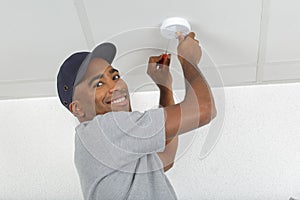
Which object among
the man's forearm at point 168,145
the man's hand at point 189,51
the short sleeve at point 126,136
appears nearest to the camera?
the short sleeve at point 126,136

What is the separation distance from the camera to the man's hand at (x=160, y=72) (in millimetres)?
1448

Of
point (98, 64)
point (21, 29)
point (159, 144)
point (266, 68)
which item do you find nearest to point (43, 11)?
point (21, 29)

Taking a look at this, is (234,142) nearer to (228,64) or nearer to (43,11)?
(228,64)

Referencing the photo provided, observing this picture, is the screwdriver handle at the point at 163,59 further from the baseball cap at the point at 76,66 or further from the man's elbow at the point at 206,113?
the man's elbow at the point at 206,113

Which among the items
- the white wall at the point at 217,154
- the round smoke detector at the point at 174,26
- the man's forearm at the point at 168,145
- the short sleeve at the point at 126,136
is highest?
the round smoke detector at the point at 174,26

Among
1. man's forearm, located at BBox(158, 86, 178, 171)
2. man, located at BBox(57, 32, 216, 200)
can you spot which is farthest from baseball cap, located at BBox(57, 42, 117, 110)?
man's forearm, located at BBox(158, 86, 178, 171)

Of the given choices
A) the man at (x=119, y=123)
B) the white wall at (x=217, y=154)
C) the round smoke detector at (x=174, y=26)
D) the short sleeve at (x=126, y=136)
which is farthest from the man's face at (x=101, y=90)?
the white wall at (x=217, y=154)

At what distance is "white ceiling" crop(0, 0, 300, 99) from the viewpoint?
1324 mm

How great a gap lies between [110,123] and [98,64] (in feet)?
0.70

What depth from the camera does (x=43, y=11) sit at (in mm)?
1325

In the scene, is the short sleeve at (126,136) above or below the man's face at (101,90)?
below

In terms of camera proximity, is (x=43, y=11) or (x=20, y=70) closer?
(x=43, y=11)

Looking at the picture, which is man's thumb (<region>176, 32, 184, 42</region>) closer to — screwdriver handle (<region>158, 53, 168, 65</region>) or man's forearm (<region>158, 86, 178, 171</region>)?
screwdriver handle (<region>158, 53, 168, 65</region>)

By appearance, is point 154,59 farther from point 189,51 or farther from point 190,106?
point 190,106
